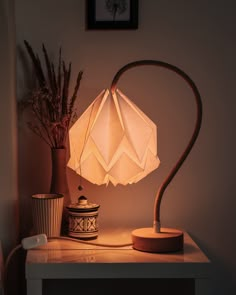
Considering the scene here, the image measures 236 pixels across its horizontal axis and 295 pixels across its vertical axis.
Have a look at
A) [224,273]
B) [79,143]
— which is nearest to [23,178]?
[79,143]

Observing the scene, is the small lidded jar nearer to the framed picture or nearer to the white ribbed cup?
the white ribbed cup

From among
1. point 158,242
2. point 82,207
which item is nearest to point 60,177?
point 82,207

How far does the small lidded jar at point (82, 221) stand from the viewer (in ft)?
4.40

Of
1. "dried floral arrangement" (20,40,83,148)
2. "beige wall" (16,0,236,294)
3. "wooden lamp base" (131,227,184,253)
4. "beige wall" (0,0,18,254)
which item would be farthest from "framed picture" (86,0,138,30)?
"wooden lamp base" (131,227,184,253)

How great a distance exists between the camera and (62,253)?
1.23 m

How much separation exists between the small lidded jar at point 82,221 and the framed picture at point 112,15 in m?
0.60

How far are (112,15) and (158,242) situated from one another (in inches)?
30.0

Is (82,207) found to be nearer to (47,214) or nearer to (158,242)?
(47,214)

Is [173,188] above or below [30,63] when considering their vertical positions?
below

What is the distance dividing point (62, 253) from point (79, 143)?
304 mm

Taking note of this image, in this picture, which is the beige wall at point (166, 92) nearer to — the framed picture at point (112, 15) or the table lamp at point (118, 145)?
the framed picture at point (112, 15)

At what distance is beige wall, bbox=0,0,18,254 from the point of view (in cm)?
134

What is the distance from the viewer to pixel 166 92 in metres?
1.54

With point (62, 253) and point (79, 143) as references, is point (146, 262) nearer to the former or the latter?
point (62, 253)
